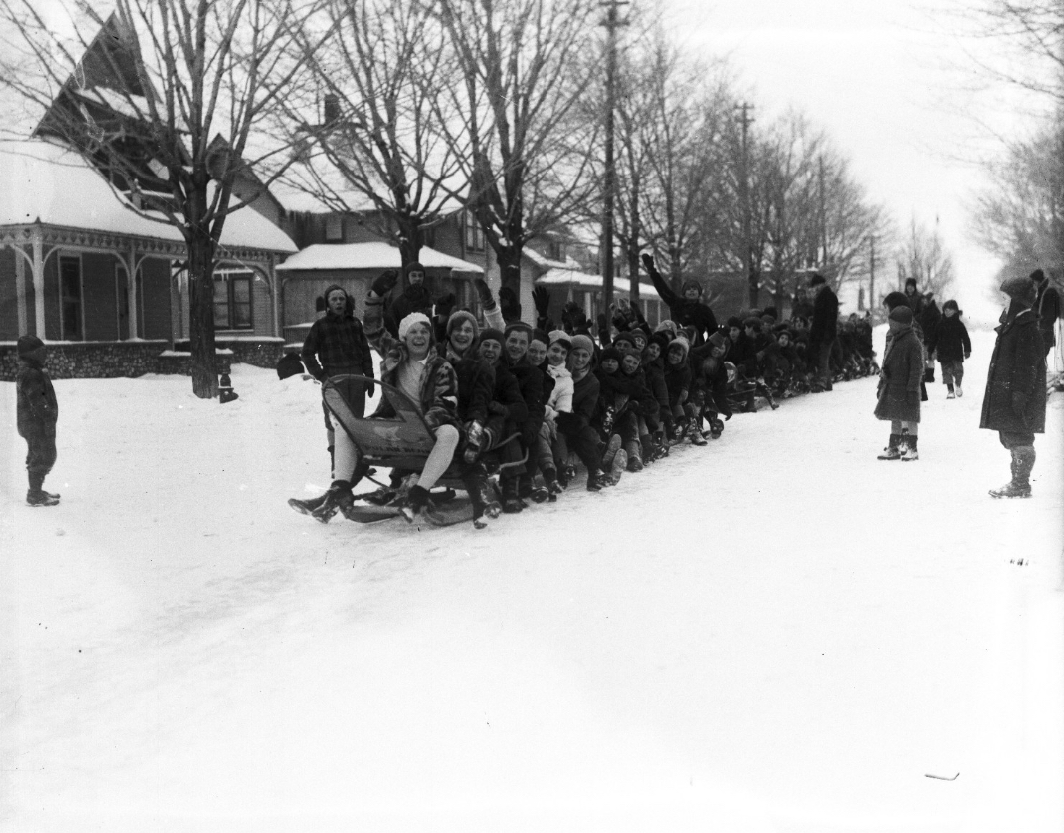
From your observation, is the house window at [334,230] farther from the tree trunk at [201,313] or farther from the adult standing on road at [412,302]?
the adult standing on road at [412,302]

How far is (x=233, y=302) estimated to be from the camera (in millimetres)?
32938

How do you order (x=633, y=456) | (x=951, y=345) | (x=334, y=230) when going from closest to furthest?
(x=633, y=456)
(x=951, y=345)
(x=334, y=230)

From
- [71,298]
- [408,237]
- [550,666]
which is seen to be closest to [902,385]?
[550,666]

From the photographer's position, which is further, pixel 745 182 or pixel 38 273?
pixel 745 182

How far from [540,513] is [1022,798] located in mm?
5166

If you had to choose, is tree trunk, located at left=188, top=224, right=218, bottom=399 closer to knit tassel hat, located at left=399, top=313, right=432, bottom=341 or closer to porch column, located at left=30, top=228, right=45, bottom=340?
porch column, located at left=30, top=228, right=45, bottom=340

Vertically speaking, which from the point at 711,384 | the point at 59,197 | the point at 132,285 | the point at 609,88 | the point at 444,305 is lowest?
the point at 711,384

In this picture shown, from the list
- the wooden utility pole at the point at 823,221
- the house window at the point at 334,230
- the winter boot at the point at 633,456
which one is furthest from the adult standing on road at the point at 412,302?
the wooden utility pole at the point at 823,221

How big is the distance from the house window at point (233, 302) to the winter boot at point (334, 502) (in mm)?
26032

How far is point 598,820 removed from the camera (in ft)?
11.6

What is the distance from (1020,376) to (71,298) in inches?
805

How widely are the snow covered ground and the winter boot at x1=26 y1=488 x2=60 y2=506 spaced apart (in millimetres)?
92

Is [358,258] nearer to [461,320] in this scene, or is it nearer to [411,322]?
[461,320]

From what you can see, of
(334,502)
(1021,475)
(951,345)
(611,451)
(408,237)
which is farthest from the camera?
(408,237)
